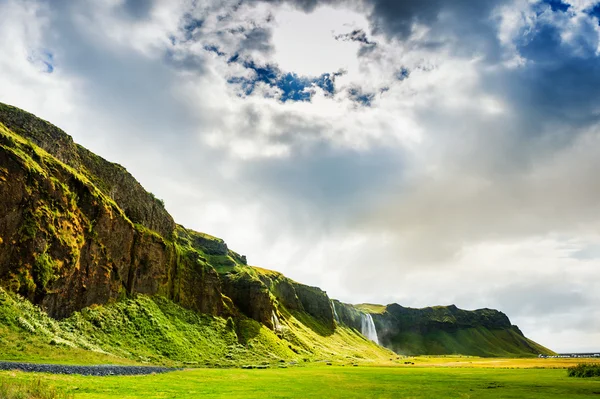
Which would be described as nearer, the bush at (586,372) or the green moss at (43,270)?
the bush at (586,372)

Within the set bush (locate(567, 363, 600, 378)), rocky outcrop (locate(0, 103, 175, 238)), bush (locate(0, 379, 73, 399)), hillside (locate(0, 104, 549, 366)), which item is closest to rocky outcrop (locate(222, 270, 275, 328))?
hillside (locate(0, 104, 549, 366))

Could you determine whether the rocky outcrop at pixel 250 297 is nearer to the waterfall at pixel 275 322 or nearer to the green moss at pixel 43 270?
the waterfall at pixel 275 322

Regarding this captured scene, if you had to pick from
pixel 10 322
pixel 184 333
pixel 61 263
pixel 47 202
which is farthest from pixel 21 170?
pixel 184 333

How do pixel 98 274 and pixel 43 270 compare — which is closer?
pixel 43 270

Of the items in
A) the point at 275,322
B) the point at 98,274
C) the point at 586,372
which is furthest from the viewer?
the point at 275,322

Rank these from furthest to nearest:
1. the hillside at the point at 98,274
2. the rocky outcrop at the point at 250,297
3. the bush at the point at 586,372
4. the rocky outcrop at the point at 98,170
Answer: the rocky outcrop at the point at 250,297 → the rocky outcrop at the point at 98,170 → the hillside at the point at 98,274 → the bush at the point at 586,372

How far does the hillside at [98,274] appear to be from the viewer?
7281 centimetres

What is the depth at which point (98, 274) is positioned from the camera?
9819 centimetres

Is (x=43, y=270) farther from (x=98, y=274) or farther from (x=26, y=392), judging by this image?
(x=26, y=392)

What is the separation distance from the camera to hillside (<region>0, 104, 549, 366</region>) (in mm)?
72812

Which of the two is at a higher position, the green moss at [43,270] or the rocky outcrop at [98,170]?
the rocky outcrop at [98,170]

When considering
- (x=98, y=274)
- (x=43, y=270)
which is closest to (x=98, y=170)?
(x=98, y=274)

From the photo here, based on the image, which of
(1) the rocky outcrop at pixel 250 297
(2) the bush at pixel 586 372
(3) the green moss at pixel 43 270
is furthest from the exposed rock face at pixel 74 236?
(2) the bush at pixel 586 372

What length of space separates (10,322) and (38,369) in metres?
27.6
